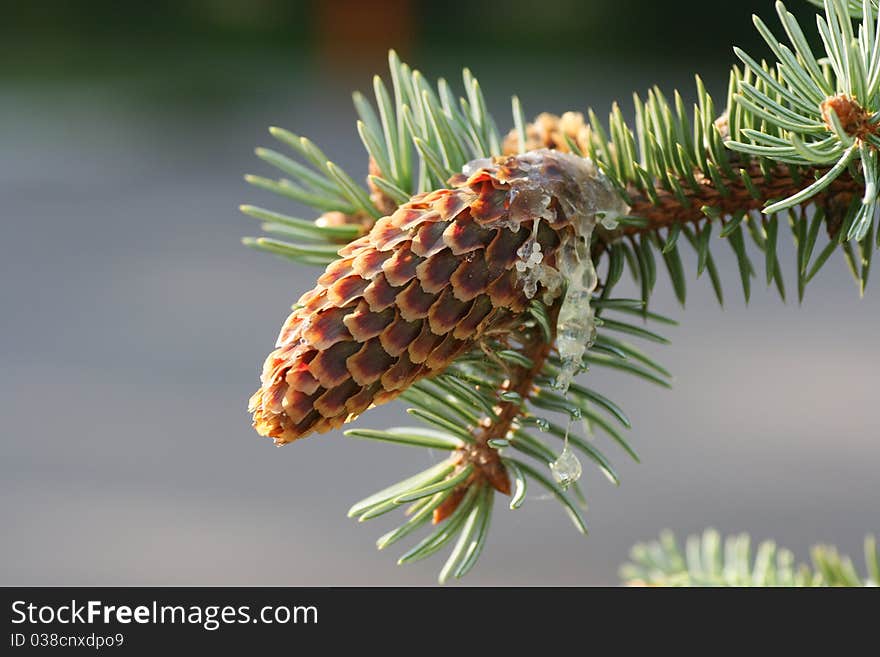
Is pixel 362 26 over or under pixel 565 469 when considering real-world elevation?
over

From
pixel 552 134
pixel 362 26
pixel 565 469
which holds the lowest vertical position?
pixel 565 469

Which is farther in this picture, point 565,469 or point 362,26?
point 362,26

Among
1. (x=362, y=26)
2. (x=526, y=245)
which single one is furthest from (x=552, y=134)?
(x=362, y=26)

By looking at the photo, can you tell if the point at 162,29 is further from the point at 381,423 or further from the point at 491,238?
the point at 491,238

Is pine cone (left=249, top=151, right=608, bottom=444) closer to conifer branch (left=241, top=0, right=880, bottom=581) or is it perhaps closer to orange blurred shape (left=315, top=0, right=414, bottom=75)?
conifer branch (left=241, top=0, right=880, bottom=581)

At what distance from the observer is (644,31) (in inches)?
129

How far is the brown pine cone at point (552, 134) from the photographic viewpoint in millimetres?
297

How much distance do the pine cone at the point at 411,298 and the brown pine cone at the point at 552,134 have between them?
0.18 ft

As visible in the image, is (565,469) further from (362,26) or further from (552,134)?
(362,26)

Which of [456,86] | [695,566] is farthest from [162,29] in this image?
[695,566]

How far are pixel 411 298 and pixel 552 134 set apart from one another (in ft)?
0.33

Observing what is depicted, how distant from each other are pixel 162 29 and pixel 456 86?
1168 millimetres

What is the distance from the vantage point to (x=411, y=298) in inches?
8.9

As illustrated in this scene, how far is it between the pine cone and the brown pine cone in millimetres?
55
